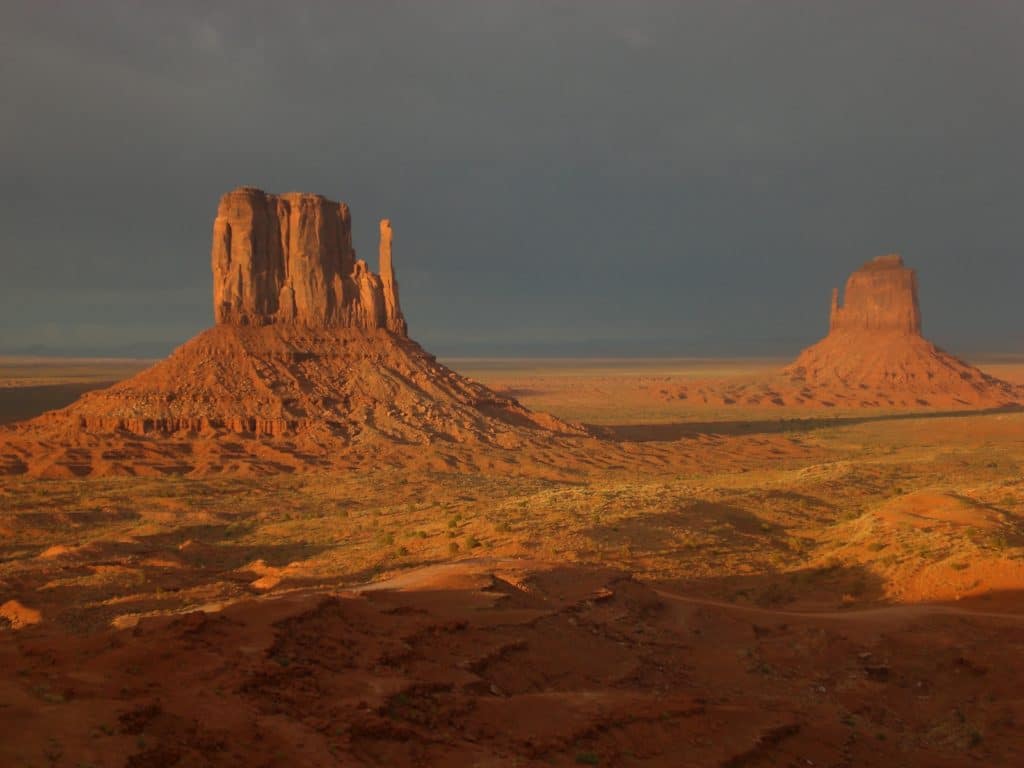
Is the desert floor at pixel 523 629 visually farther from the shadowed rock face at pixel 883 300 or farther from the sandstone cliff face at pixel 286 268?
the shadowed rock face at pixel 883 300

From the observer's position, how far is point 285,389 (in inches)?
2039

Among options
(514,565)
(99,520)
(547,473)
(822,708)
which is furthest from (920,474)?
(99,520)

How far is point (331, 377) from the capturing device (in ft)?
178

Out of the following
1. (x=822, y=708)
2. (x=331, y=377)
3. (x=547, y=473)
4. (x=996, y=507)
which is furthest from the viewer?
(x=331, y=377)

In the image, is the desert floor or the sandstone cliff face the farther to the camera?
the sandstone cliff face

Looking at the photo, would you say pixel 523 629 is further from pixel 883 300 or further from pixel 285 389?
pixel 883 300

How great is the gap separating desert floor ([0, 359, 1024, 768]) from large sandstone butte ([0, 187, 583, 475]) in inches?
405

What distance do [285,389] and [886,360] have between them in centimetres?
8668

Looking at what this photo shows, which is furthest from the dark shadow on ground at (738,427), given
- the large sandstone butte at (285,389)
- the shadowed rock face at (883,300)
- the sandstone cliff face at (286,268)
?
the shadowed rock face at (883,300)

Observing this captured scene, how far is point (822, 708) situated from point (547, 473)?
110 feet

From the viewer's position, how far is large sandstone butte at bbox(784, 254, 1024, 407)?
104188 millimetres

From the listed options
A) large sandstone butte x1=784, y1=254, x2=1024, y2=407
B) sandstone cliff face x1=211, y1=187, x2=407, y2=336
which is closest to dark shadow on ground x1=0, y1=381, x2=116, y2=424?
sandstone cliff face x1=211, y1=187, x2=407, y2=336

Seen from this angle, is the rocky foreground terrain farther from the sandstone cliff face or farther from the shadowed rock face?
the shadowed rock face

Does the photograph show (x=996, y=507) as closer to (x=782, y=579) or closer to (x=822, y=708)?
(x=782, y=579)
